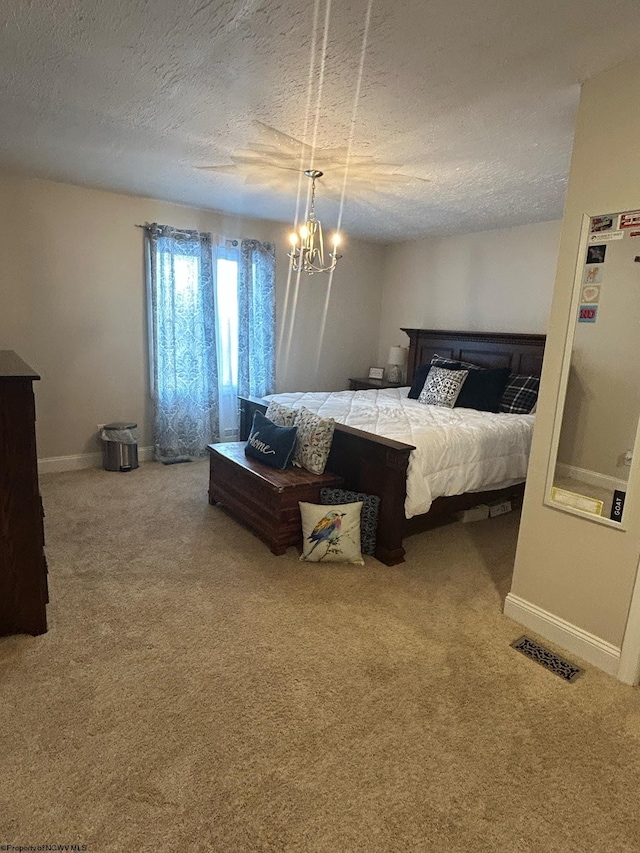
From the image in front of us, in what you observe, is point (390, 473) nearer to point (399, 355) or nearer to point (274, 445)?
point (274, 445)

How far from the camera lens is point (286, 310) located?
17.2 ft

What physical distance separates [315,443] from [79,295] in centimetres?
256

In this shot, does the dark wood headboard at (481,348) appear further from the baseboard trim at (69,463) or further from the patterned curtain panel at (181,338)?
the baseboard trim at (69,463)

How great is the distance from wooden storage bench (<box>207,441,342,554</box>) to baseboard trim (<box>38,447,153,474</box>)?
5.42 feet

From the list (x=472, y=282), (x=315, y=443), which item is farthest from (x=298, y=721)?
(x=472, y=282)

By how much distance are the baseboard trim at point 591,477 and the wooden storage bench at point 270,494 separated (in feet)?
4.40

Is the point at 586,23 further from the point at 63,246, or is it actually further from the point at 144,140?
the point at 63,246

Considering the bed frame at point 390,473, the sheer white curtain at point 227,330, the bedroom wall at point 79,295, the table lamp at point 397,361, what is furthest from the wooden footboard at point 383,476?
the table lamp at point 397,361

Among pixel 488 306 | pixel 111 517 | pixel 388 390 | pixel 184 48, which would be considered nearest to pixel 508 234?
pixel 488 306

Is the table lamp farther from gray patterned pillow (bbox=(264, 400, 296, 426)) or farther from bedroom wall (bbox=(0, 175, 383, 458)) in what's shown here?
gray patterned pillow (bbox=(264, 400, 296, 426))

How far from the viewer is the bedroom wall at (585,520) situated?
1.87 meters

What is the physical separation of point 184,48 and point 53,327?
9.28ft

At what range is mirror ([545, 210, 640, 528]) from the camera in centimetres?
194

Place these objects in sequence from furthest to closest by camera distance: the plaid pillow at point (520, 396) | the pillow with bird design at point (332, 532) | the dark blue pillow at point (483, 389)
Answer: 1. the dark blue pillow at point (483, 389)
2. the plaid pillow at point (520, 396)
3. the pillow with bird design at point (332, 532)
